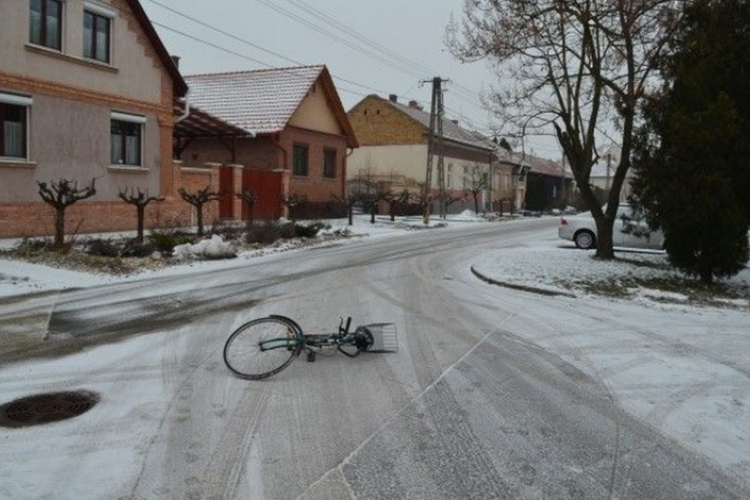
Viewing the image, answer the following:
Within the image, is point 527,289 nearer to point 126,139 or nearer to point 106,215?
point 106,215

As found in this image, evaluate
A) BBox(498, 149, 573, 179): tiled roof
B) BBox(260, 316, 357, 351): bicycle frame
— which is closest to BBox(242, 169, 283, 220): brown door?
BBox(260, 316, 357, 351): bicycle frame

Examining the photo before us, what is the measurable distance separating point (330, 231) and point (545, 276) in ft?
37.2

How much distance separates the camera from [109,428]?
5125 millimetres

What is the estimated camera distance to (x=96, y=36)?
20188mm

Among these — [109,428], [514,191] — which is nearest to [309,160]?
[109,428]

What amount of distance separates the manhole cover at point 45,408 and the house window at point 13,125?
13.8 metres

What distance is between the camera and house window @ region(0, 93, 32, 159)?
17422 mm

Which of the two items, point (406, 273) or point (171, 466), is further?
point (406, 273)

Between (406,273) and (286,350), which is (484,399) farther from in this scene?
(406,273)

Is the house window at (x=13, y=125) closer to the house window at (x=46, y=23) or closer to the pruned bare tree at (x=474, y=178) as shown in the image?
the house window at (x=46, y=23)

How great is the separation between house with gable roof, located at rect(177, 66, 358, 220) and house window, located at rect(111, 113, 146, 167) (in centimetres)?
606

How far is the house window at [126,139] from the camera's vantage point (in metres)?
20.9

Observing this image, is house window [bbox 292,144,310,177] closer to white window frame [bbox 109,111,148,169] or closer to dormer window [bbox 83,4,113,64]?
white window frame [bbox 109,111,148,169]

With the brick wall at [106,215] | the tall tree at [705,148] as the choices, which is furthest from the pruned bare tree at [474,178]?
the tall tree at [705,148]
